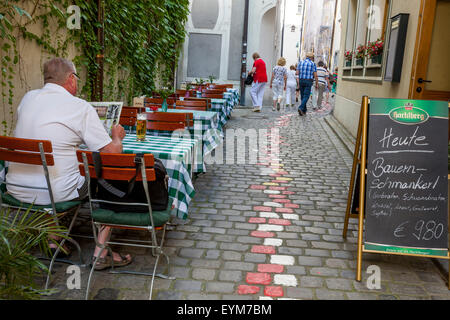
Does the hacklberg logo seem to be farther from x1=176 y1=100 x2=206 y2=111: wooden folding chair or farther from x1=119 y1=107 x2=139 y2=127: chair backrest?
x1=176 y1=100 x2=206 y2=111: wooden folding chair

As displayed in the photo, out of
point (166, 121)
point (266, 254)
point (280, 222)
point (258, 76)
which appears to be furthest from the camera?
point (258, 76)

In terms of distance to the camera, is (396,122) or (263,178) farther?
(263,178)

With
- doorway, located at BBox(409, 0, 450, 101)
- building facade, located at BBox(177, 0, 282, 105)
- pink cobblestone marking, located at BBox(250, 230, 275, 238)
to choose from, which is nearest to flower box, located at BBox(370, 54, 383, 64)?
doorway, located at BBox(409, 0, 450, 101)

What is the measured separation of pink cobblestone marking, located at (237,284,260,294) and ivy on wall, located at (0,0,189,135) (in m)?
3.11

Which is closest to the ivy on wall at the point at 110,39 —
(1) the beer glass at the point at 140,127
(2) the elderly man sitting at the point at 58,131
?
(2) the elderly man sitting at the point at 58,131

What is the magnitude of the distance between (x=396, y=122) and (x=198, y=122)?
111 inches

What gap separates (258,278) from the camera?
10.9ft

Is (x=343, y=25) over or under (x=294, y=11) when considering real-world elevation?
under

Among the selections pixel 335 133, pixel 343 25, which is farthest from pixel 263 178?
pixel 343 25

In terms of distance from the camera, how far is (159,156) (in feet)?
12.0

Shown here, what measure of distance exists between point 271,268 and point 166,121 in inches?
92.1

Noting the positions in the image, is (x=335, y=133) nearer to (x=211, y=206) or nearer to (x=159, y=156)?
(x=211, y=206)

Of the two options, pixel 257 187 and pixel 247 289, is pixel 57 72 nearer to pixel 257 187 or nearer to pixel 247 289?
pixel 247 289

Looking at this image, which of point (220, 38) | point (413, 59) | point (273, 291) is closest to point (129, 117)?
point (273, 291)
